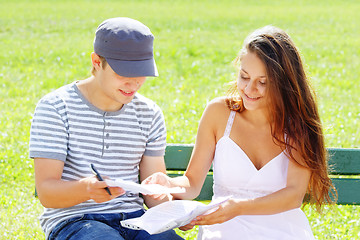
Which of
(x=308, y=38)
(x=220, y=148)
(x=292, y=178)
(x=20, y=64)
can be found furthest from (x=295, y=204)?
(x=308, y=38)

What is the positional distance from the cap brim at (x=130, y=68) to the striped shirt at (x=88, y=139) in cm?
30

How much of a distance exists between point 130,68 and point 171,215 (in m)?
0.73

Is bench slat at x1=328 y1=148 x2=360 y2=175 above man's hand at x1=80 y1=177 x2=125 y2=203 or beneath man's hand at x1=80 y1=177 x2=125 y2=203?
beneath

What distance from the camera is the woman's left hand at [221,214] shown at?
2738 millimetres

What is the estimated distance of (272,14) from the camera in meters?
17.8

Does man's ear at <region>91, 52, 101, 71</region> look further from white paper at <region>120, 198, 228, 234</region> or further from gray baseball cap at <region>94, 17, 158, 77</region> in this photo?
white paper at <region>120, 198, 228, 234</region>

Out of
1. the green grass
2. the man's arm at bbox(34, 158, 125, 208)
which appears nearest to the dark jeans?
the man's arm at bbox(34, 158, 125, 208)

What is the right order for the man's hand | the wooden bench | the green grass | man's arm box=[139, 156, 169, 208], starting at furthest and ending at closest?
the green grass
the wooden bench
man's arm box=[139, 156, 169, 208]
the man's hand

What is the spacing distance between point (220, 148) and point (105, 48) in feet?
2.74

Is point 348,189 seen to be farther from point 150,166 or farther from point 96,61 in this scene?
point 96,61

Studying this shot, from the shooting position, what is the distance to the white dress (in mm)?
3053

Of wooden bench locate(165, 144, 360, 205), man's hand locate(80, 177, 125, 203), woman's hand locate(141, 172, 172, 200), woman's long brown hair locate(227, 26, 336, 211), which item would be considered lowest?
wooden bench locate(165, 144, 360, 205)

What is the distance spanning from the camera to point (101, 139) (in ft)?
9.89

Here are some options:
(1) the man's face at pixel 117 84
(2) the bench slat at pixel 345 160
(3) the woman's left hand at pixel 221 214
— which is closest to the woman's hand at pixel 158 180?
(3) the woman's left hand at pixel 221 214
